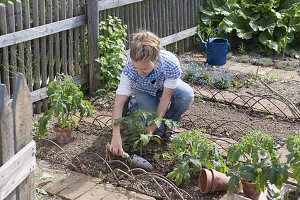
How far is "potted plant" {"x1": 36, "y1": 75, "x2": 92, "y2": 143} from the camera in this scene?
5254 mm

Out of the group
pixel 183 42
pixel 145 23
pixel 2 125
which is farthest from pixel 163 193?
pixel 183 42

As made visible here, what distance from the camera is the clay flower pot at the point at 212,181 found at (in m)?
4.41

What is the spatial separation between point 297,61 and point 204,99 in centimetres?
257

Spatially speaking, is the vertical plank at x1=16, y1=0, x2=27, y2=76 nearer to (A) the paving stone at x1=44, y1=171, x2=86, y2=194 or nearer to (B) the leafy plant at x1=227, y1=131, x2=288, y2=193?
(A) the paving stone at x1=44, y1=171, x2=86, y2=194

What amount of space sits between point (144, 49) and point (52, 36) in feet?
6.25

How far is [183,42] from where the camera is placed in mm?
9180

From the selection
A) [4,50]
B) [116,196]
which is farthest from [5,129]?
[4,50]

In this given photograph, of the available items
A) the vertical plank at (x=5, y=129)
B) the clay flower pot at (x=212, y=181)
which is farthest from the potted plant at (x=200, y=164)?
the vertical plank at (x=5, y=129)

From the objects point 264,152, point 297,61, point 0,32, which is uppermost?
point 0,32

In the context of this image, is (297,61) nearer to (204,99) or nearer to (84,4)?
(204,99)

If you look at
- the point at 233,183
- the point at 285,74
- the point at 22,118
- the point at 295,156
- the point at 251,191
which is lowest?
the point at 285,74

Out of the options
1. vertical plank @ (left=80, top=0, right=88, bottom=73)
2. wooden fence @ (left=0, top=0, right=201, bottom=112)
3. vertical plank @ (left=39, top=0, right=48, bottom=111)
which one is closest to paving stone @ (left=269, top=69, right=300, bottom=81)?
wooden fence @ (left=0, top=0, right=201, bottom=112)

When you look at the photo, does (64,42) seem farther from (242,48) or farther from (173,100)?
(242,48)

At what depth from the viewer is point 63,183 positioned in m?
4.70
